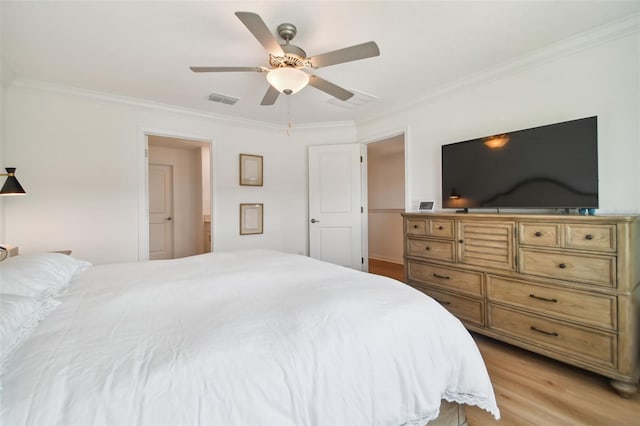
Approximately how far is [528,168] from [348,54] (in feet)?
5.58

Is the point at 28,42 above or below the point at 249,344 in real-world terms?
above

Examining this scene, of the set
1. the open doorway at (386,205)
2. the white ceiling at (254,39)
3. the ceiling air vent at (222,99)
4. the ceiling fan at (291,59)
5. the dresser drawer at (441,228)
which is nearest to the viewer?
the ceiling fan at (291,59)

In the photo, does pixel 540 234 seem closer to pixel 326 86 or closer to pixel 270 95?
pixel 326 86

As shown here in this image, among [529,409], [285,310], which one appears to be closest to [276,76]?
[285,310]

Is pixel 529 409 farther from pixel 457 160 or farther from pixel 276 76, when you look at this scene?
pixel 276 76

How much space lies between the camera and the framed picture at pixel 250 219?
13.3 ft

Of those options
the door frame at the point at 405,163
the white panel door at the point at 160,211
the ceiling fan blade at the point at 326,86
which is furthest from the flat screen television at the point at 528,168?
the white panel door at the point at 160,211

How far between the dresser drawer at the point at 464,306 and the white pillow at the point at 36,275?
2.71m

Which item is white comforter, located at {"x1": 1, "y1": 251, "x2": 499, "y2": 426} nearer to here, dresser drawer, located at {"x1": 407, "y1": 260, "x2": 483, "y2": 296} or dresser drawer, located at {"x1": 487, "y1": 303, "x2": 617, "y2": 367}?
dresser drawer, located at {"x1": 487, "y1": 303, "x2": 617, "y2": 367}

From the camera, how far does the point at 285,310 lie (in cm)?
113

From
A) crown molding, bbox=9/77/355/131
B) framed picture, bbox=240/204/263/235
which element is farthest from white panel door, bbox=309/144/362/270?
framed picture, bbox=240/204/263/235

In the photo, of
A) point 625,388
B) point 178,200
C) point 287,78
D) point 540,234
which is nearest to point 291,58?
point 287,78

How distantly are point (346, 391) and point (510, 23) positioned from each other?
249cm

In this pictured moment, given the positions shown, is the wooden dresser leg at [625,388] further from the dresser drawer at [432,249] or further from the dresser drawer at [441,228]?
the dresser drawer at [441,228]
